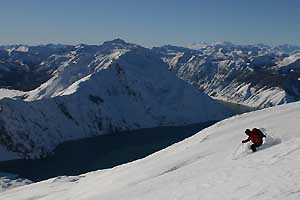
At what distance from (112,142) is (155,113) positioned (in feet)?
141

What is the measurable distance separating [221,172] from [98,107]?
137016 mm

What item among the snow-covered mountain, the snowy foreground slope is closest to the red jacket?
the snowy foreground slope

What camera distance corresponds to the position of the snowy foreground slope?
18080mm

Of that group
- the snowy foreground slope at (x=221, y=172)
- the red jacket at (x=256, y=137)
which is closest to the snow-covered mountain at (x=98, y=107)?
the snowy foreground slope at (x=221, y=172)

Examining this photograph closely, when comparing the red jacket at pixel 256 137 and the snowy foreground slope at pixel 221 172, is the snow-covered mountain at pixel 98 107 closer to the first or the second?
the snowy foreground slope at pixel 221 172

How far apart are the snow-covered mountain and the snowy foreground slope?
266 feet

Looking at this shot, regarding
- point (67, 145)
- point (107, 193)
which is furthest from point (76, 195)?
point (67, 145)

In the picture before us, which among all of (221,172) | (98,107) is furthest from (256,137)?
(98,107)

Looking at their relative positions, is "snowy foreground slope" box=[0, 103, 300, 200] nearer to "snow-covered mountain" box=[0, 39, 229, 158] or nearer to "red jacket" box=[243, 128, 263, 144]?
"red jacket" box=[243, 128, 263, 144]

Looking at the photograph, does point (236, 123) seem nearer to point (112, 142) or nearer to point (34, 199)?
point (34, 199)

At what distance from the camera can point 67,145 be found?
12681 cm

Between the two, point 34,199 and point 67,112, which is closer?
point 34,199

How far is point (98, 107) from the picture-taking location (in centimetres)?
15738

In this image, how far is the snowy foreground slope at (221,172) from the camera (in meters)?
18.1
